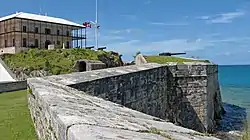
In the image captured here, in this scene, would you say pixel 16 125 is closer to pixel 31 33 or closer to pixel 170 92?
pixel 170 92

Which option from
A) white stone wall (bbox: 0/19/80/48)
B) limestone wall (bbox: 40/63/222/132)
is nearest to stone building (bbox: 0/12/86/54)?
white stone wall (bbox: 0/19/80/48)

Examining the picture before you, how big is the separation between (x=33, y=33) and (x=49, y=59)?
13122 mm

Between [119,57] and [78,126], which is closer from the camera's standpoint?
→ [78,126]

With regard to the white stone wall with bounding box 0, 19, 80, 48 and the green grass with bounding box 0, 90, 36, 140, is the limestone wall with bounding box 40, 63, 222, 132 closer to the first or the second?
the green grass with bounding box 0, 90, 36, 140

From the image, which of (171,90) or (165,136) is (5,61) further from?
(165,136)

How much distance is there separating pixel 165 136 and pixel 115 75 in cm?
Result: 686

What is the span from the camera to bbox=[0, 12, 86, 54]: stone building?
48.3 m

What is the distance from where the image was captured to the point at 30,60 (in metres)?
39.2

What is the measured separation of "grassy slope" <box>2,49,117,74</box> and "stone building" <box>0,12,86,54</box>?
5446 mm

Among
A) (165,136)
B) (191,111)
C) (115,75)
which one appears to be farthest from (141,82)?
(165,136)

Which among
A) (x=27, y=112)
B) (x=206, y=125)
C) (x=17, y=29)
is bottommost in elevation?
(x=206, y=125)

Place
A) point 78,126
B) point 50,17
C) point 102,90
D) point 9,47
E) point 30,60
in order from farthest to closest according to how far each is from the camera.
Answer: point 50,17
point 9,47
point 30,60
point 102,90
point 78,126

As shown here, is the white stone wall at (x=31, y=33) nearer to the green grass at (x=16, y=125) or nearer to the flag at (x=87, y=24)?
the flag at (x=87, y=24)

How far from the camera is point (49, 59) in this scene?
38094 millimetres
